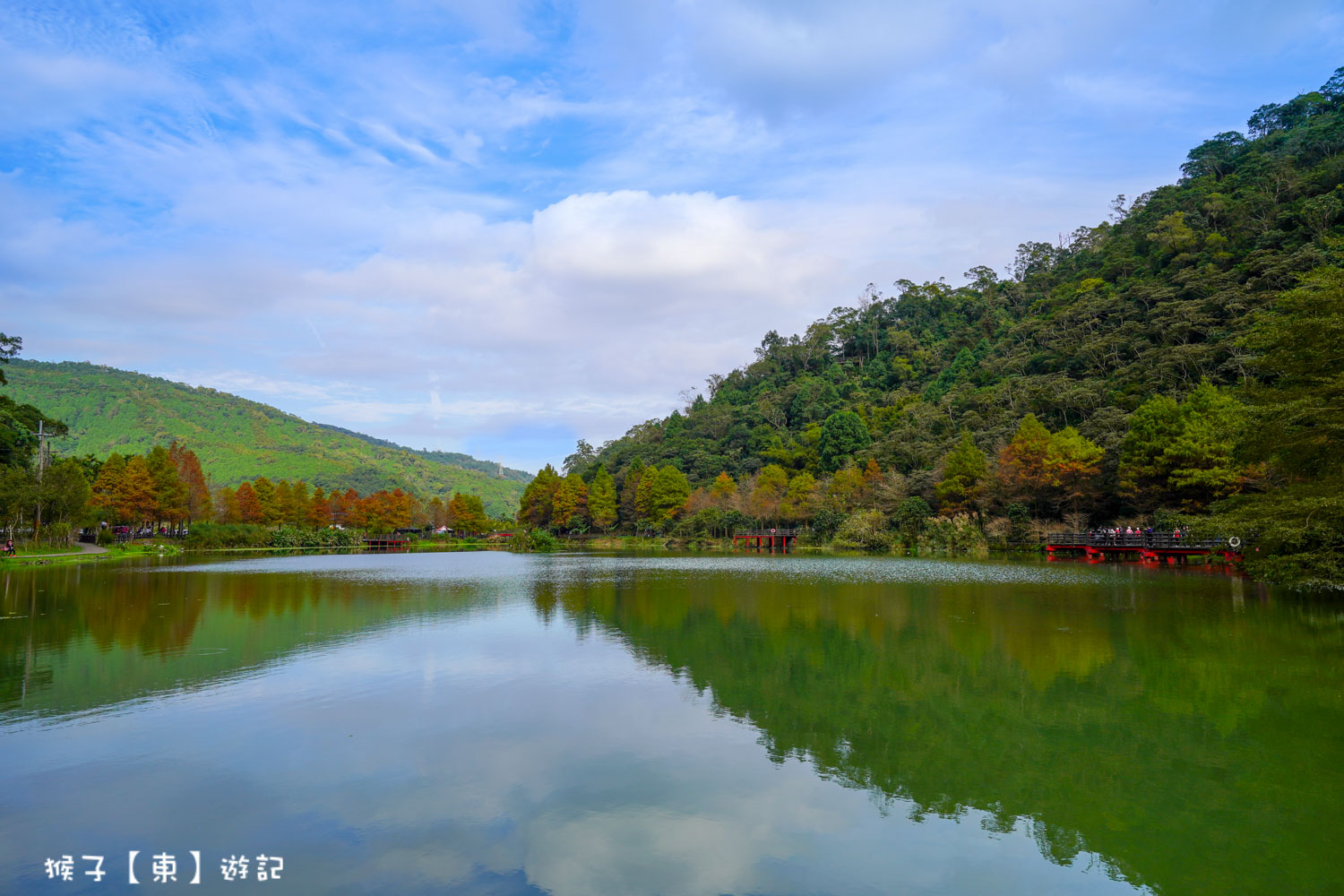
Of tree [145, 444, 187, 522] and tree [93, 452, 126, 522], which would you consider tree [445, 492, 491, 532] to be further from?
tree [93, 452, 126, 522]

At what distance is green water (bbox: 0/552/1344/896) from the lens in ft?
16.6

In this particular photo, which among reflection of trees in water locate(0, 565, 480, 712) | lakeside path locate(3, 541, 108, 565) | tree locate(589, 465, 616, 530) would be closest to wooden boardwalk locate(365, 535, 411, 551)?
tree locate(589, 465, 616, 530)

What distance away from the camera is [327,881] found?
4770 millimetres

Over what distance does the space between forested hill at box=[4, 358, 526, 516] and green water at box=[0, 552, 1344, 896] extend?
95.3 metres

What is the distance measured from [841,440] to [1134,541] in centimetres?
2937

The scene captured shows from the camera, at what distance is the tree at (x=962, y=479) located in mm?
42753

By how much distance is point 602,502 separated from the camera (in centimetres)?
7169

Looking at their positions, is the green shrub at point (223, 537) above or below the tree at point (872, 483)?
below

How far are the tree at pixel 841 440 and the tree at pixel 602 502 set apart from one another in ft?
71.2

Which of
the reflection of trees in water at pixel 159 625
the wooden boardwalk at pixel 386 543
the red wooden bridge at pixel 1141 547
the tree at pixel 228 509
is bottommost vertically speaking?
the wooden boardwalk at pixel 386 543

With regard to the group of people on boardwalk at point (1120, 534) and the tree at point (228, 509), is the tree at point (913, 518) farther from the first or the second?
the tree at point (228, 509)

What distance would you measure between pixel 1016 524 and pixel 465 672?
35.6m

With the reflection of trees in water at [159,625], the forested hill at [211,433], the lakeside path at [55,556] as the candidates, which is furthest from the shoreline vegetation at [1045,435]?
the forested hill at [211,433]

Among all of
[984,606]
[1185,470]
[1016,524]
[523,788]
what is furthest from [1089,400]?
[523,788]
